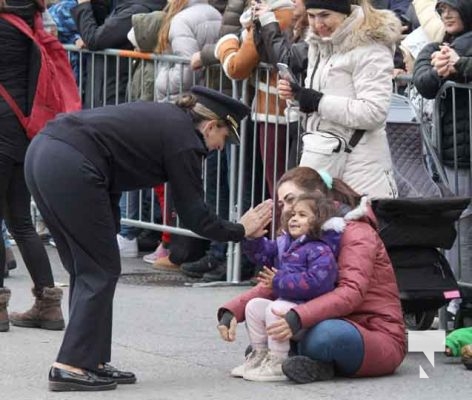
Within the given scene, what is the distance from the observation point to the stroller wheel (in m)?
7.98

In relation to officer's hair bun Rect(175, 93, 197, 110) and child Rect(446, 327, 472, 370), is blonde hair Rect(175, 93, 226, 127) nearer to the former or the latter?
officer's hair bun Rect(175, 93, 197, 110)

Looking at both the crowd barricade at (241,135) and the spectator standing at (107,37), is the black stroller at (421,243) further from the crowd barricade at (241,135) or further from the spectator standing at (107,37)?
the spectator standing at (107,37)

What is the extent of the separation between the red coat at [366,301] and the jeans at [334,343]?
3 centimetres

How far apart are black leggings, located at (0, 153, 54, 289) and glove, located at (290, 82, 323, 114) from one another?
1.69 meters

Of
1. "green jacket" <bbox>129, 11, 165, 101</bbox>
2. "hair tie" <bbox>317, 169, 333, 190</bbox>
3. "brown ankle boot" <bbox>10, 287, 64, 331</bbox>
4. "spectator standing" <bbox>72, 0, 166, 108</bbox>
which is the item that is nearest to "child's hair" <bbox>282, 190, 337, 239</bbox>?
"hair tie" <bbox>317, 169, 333, 190</bbox>

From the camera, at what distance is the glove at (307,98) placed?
7.86 meters

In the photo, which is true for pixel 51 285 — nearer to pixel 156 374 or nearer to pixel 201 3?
pixel 156 374

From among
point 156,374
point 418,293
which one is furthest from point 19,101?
point 418,293

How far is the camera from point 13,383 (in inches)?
278

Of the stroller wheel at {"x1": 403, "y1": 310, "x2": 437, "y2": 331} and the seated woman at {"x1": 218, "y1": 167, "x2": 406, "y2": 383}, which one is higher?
the seated woman at {"x1": 218, "y1": 167, "x2": 406, "y2": 383}

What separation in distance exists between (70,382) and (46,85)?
7.83 feet

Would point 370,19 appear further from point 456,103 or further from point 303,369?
point 303,369

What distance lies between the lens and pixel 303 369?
6.93 m

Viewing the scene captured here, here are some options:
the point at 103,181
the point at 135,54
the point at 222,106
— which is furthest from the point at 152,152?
the point at 135,54
